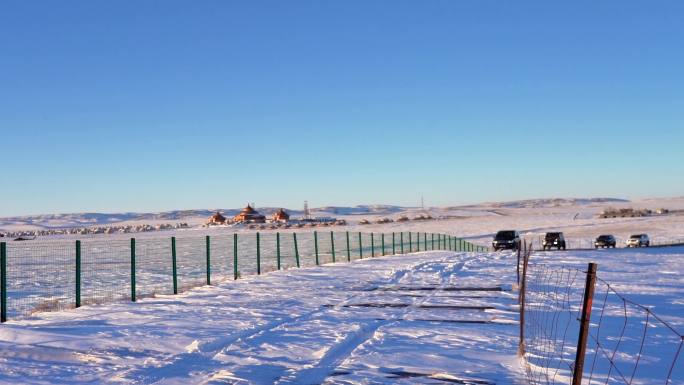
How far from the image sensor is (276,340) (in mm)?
11438

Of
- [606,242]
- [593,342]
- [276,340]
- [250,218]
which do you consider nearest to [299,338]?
[276,340]

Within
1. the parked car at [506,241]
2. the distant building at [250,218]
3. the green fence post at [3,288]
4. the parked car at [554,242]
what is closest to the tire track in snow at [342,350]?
the green fence post at [3,288]

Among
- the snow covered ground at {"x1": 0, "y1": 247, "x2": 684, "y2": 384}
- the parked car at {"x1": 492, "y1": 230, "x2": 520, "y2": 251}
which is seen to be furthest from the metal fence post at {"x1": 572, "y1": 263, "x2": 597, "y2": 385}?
the parked car at {"x1": 492, "y1": 230, "x2": 520, "y2": 251}

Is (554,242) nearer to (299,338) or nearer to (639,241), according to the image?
(639,241)

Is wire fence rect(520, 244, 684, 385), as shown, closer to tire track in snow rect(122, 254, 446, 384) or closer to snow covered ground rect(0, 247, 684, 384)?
snow covered ground rect(0, 247, 684, 384)

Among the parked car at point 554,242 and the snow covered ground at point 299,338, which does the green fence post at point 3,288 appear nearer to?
the snow covered ground at point 299,338

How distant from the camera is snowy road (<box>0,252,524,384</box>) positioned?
29.4ft

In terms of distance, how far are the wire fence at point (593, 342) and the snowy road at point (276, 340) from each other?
0.48 meters

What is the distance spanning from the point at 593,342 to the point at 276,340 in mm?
5164

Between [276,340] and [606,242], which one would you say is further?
[606,242]

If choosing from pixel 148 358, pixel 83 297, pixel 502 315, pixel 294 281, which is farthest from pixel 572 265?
pixel 148 358

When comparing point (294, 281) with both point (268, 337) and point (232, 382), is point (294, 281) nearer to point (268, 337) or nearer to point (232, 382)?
point (268, 337)

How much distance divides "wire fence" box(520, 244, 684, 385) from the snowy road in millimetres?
480

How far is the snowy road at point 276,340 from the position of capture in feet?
29.4
